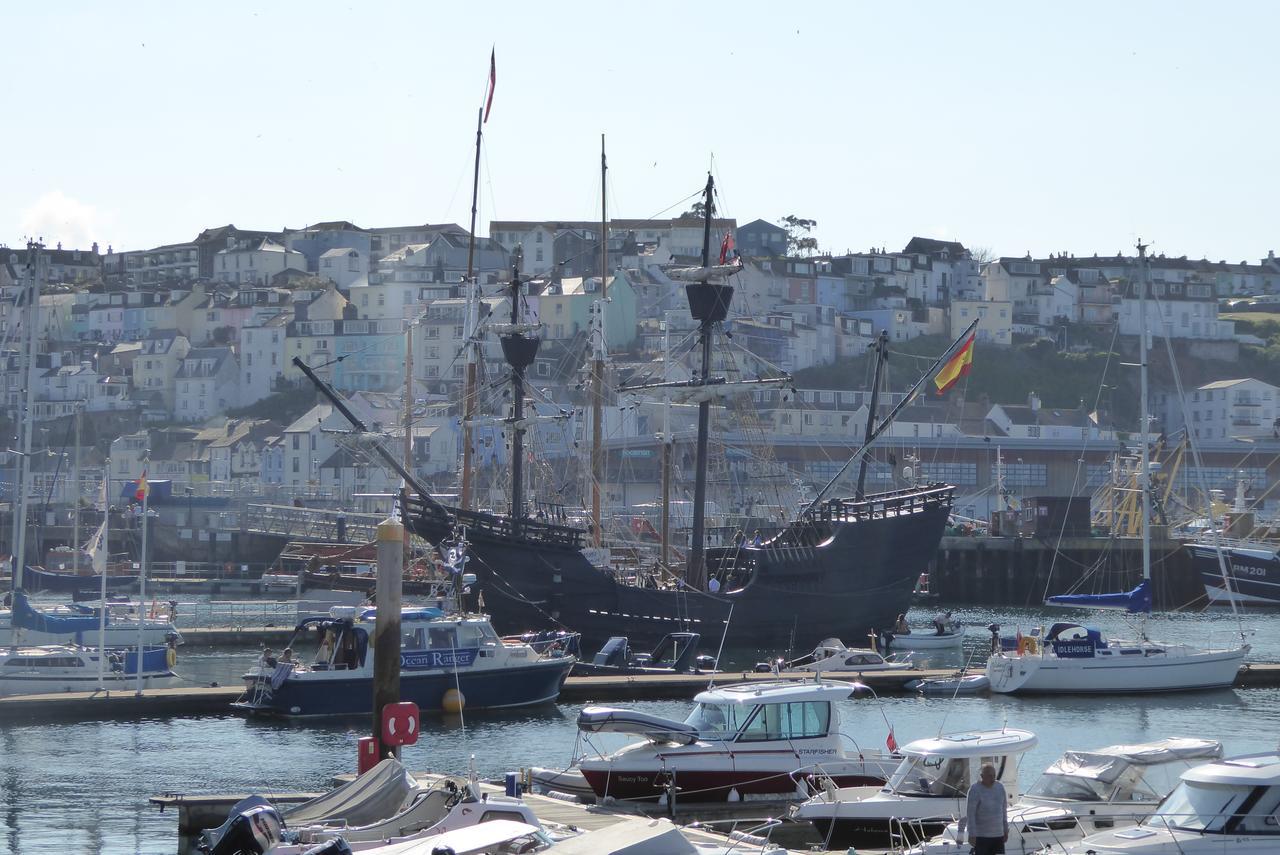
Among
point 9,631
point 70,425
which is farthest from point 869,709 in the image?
point 70,425

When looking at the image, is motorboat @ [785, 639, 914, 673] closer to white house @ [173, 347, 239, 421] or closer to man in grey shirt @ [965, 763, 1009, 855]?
man in grey shirt @ [965, 763, 1009, 855]

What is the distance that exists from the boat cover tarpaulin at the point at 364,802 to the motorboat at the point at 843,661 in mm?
23118

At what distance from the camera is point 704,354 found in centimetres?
5772

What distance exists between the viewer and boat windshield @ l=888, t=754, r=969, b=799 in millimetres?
22531

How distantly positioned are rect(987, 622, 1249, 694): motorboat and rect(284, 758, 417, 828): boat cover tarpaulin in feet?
75.2

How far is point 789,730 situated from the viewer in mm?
26781

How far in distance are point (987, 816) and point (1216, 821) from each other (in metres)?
2.53

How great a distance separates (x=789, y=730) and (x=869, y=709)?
45.7ft

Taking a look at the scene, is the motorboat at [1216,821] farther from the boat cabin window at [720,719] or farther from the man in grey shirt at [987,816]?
the boat cabin window at [720,719]

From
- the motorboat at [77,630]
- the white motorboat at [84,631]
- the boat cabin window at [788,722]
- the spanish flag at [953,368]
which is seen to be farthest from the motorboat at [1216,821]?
the spanish flag at [953,368]

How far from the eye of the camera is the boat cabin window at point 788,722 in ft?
87.3

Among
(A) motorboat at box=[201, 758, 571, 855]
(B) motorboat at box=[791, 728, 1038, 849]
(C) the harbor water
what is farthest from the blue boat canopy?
(A) motorboat at box=[201, 758, 571, 855]

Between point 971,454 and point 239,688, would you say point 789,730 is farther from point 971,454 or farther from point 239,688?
point 971,454

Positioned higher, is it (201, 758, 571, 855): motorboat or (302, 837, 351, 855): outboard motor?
(302, 837, 351, 855): outboard motor
